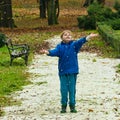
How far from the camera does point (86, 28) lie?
40.2 m

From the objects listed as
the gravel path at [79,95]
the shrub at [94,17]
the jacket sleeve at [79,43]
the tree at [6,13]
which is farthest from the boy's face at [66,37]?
the tree at [6,13]

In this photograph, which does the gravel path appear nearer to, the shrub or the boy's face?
the boy's face

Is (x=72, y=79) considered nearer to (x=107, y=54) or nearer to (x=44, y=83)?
(x=44, y=83)

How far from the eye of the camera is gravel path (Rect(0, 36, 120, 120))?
11.4 meters

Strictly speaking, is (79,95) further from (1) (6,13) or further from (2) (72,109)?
(1) (6,13)

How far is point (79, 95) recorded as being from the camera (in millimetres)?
13945

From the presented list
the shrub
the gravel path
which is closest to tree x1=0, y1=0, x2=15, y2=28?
the shrub

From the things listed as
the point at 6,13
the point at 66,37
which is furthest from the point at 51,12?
the point at 66,37

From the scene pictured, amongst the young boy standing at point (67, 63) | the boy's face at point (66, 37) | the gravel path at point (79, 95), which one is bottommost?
the gravel path at point (79, 95)

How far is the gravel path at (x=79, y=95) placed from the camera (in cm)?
1137

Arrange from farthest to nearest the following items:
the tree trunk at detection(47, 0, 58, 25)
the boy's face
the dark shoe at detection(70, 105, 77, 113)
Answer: the tree trunk at detection(47, 0, 58, 25) < the dark shoe at detection(70, 105, 77, 113) < the boy's face

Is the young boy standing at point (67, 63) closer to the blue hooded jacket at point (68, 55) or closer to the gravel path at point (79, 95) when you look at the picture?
the blue hooded jacket at point (68, 55)

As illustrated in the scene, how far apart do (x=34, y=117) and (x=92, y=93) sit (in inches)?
128

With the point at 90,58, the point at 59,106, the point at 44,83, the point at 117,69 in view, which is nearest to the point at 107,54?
the point at 90,58
